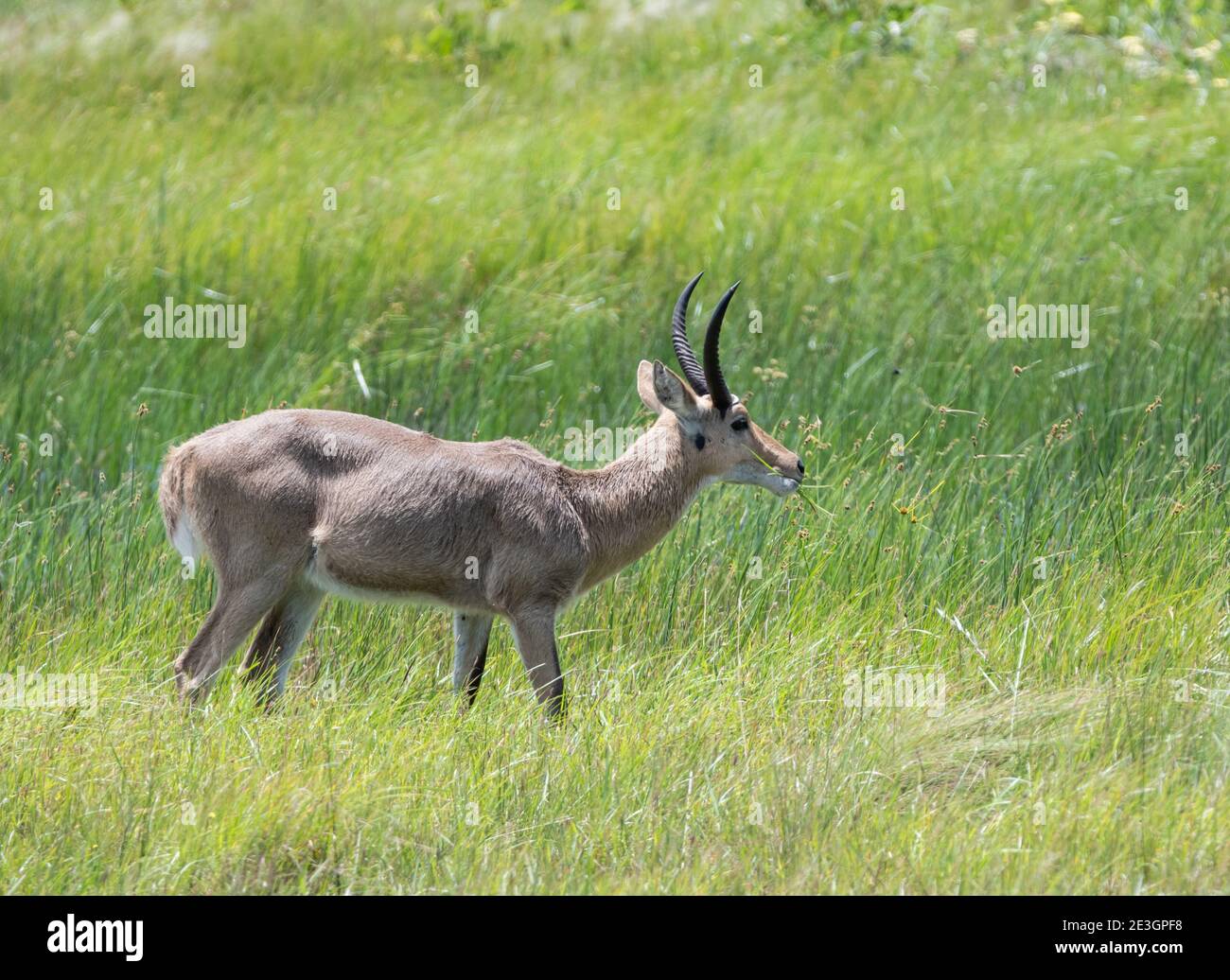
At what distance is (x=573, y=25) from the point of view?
17625 millimetres

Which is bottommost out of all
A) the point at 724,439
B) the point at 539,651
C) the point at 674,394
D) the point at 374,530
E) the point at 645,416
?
the point at 539,651

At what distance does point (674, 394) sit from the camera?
709cm

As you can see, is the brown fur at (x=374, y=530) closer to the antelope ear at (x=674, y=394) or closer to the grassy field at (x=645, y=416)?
the antelope ear at (x=674, y=394)

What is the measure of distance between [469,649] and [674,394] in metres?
1.32

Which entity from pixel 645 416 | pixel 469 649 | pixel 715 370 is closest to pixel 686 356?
pixel 715 370

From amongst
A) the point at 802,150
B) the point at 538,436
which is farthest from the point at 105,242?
the point at 802,150

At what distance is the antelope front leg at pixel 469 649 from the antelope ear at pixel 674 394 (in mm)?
1131

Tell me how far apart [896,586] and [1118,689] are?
1401 millimetres

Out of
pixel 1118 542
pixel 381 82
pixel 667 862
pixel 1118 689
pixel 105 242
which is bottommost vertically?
pixel 667 862

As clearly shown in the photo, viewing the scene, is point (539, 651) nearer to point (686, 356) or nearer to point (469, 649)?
point (469, 649)

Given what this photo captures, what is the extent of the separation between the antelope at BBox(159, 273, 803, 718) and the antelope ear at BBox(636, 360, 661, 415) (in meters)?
0.16

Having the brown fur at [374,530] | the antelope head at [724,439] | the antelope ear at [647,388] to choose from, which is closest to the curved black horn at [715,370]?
the antelope head at [724,439]

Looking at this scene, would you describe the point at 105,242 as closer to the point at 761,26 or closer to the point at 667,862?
the point at 761,26

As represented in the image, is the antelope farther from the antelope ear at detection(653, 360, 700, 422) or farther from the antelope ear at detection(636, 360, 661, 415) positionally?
the antelope ear at detection(636, 360, 661, 415)
